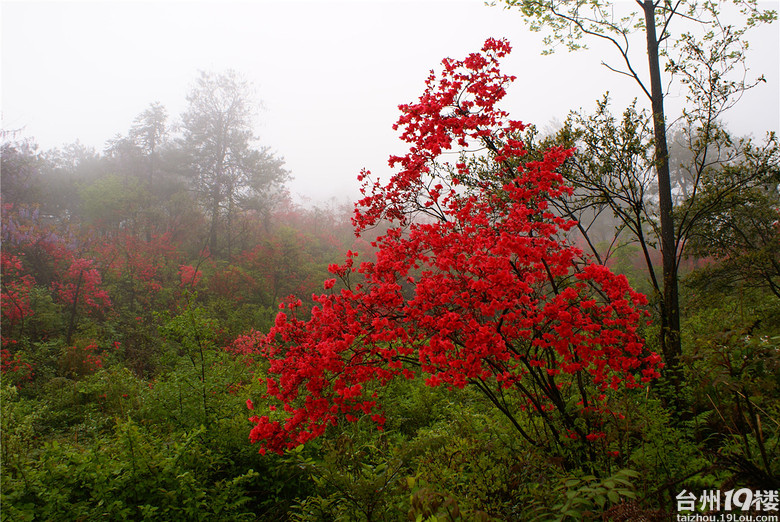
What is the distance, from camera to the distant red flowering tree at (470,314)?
2875 millimetres

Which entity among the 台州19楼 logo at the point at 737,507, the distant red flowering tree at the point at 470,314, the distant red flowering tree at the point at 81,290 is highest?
the distant red flowering tree at the point at 81,290

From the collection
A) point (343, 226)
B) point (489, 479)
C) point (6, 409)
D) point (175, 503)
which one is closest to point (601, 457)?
point (489, 479)

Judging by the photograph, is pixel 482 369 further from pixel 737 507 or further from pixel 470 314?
pixel 737 507

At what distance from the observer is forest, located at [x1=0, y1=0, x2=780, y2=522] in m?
2.59

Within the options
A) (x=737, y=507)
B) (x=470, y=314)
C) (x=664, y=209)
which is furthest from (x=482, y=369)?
(x=664, y=209)

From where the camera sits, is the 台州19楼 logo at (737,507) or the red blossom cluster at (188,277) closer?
the 台州19楼 logo at (737,507)

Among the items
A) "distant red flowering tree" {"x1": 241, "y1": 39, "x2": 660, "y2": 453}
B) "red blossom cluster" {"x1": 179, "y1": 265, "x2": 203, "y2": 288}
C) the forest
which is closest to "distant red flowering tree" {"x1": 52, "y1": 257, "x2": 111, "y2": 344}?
the forest

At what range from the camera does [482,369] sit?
120 inches

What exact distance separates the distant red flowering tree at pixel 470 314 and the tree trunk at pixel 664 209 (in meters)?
1.08

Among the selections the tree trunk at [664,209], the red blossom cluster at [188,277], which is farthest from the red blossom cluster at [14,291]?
the tree trunk at [664,209]

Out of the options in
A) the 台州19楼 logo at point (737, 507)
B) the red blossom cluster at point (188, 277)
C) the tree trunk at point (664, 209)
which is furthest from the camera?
the red blossom cluster at point (188, 277)

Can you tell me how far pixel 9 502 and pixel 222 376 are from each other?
7.70 feet

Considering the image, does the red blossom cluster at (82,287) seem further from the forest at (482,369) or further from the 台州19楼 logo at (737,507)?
the 台州19楼 logo at (737,507)

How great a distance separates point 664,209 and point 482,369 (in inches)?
143
